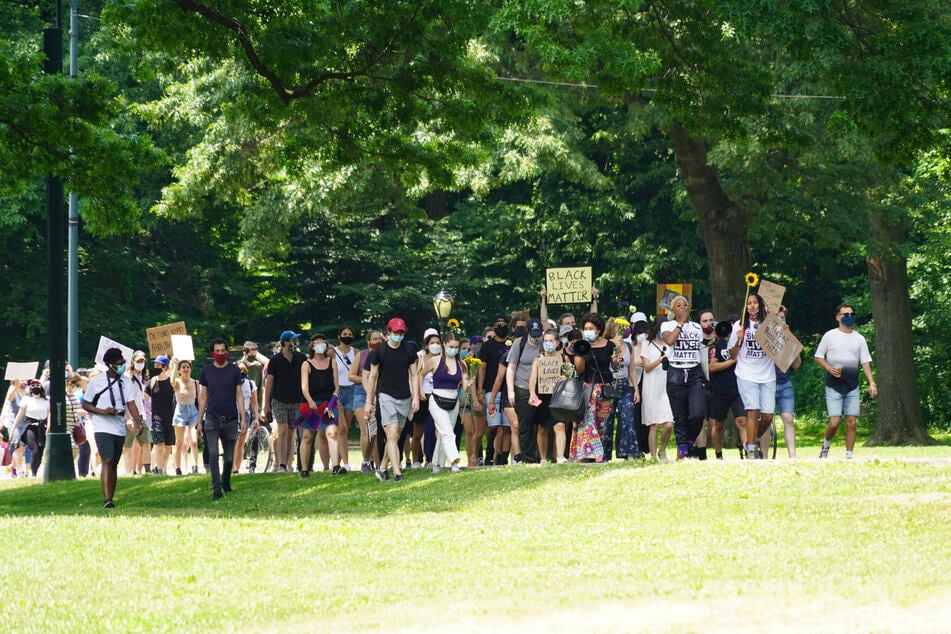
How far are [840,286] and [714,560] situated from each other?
31.5 metres

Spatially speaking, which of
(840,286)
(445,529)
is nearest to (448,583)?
(445,529)

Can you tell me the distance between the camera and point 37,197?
37.4m

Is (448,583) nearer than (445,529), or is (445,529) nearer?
(448,583)

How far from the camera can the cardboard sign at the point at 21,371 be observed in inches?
1057

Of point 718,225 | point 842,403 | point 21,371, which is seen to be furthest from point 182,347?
point 718,225

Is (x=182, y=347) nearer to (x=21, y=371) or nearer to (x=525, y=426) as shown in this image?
(x=525, y=426)

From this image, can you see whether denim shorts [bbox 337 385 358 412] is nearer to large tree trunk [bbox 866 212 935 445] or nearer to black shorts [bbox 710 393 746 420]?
black shorts [bbox 710 393 746 420]

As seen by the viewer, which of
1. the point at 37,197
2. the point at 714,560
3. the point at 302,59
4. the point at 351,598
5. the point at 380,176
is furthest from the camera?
the point at 37,197

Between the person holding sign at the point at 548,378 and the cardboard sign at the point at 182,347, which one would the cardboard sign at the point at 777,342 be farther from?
the cardboard sign at the point at 182,347

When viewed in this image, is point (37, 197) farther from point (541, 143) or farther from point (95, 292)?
point (541, 143)

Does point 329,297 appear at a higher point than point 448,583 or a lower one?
higher

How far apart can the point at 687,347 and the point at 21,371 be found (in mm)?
14788

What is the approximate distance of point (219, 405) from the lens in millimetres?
17453

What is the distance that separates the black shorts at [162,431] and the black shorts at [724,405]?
328 inches
